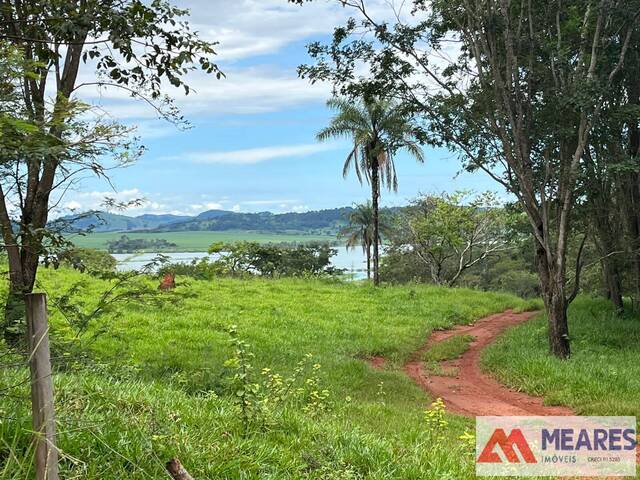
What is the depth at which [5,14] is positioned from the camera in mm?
4066

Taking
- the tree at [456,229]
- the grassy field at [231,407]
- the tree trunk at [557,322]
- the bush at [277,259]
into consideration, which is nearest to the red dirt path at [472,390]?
the grassy field at [231,407]

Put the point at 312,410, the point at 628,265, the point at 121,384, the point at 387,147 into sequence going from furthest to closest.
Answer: the point at 628,265 < the point at 387,147 < the point at 312,410 < the point at 121,384

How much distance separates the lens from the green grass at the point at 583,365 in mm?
8188

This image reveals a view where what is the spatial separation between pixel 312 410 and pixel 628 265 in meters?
13.3

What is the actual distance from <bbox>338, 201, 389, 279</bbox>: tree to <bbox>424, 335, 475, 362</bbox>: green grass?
2358cm

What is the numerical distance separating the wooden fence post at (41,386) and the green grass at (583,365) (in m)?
7.48

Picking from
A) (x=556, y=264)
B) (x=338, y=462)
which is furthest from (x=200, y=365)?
(x=556, y=264)

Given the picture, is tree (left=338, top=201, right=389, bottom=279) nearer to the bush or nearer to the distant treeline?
the bush

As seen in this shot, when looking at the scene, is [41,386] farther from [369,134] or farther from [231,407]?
[369,134]

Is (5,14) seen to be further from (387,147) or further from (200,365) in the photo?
(387,147)

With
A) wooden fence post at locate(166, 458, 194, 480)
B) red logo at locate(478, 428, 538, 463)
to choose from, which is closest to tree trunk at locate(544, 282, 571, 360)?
red logo at locate(478, 428, 538, 463)

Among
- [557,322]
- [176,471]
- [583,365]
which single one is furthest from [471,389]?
[176,471]

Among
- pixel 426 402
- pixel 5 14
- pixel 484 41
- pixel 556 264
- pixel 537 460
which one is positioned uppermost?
pixel 484 41

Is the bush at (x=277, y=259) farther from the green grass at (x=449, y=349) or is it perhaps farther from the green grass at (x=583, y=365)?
the green grass at (x=583, y=365)
